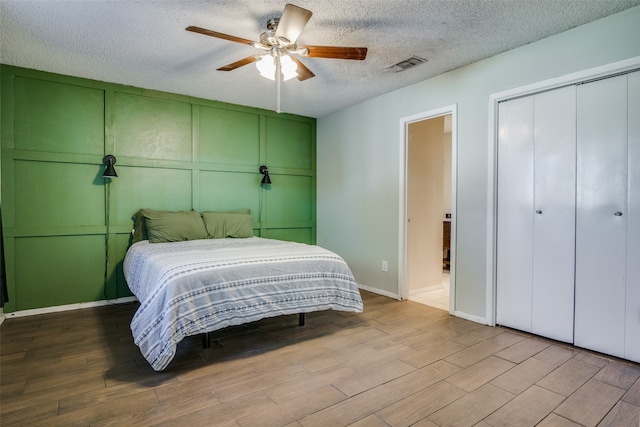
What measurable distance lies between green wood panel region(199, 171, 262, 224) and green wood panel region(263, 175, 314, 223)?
19 centimetres

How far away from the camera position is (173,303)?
2170 millimetres

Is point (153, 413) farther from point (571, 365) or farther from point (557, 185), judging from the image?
point (557, 185)

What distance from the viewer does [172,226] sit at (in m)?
3.68

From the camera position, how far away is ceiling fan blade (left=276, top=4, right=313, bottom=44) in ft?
6.37

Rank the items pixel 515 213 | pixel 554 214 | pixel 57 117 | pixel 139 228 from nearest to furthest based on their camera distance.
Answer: pixel 554 214, pixel 515 213, pixel 57 117, pixel 139 228

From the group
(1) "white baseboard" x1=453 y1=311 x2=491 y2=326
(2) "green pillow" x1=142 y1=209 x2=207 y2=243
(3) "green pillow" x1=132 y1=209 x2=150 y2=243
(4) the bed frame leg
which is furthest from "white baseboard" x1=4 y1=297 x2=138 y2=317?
(1) "white baseboard" x1=453 y1=311 x2=491 y2=326

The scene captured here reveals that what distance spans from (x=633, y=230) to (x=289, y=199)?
147 inches

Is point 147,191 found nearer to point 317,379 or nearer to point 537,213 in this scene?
point 317,379

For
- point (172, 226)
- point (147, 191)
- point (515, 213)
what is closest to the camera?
point (515, 213)

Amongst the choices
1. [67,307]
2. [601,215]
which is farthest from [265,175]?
[601,215]

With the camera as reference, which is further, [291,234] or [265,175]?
[291,234]

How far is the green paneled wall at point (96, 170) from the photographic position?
3.30 metres

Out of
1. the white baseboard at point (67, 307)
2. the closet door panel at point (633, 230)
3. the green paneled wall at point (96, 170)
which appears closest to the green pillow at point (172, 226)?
the green paneled wall at point (96, 170)

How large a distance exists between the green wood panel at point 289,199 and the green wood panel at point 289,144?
0.67 feet
